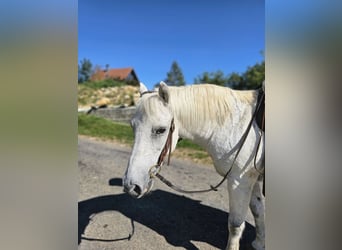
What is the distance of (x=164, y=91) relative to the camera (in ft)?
4.31

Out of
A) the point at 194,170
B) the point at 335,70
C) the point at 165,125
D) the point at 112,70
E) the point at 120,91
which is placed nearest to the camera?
the point at 335,70

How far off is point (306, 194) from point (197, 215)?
1775mm

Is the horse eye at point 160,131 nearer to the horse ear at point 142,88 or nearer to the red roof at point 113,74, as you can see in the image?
the horse ear at point 142,88

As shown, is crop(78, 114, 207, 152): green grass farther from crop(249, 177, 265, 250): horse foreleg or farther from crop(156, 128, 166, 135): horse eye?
crop(156, 128, 166, 135): horse eye

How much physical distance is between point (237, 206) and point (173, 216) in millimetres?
1015

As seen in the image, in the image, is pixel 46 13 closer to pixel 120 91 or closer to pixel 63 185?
pixel 63 185

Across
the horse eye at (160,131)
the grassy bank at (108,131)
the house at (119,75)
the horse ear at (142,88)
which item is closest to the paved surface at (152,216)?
the horse eye at (160,131)

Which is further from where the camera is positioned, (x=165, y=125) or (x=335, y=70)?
(x=165, y=125)

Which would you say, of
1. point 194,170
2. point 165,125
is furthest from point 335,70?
point 194,170

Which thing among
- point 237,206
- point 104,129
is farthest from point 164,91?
point 104,129

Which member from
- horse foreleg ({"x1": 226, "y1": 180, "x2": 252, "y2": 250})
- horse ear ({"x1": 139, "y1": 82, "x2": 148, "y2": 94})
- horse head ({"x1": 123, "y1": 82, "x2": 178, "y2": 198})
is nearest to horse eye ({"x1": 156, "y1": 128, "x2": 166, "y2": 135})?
horse head ({"x1": 123, "y1": 82, "x2": 178, "y2": 198})

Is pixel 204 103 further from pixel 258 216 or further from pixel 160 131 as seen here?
pixel 258 216

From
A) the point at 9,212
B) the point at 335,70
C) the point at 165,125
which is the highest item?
the point at 335,70

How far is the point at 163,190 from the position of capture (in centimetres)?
299
